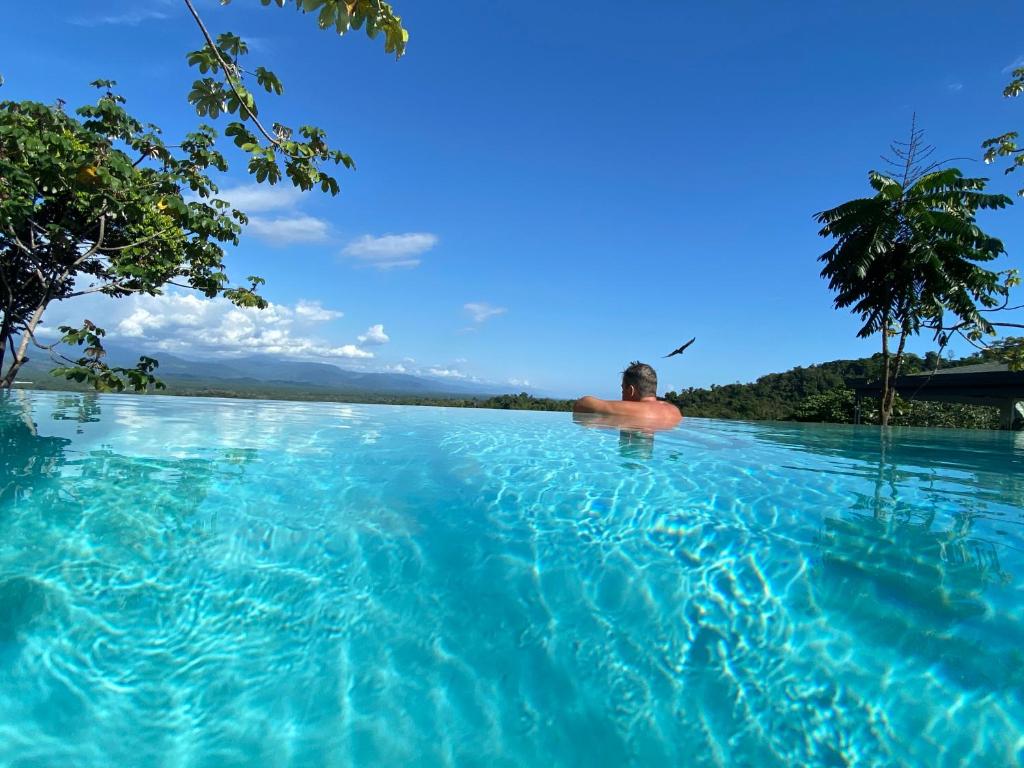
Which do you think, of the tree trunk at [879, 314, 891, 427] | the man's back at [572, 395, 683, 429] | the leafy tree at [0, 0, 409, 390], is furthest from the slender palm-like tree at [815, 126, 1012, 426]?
the leafy tree at [0, 0, 409, 390]

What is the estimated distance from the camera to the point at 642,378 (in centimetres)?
1002

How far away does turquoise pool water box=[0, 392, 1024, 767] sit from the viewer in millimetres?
1937

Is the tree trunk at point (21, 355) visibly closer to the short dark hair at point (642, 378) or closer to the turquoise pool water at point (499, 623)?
the turquoise pool water at point (499, 623)

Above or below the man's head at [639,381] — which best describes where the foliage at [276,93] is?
above

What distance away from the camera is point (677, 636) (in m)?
2.45

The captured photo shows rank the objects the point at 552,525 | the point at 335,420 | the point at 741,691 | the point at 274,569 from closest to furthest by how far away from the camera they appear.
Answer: the point at 741,691 → the point at 274,569 → the point at 552,525 → the point at 335,420

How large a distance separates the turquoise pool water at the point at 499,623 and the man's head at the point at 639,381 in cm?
548

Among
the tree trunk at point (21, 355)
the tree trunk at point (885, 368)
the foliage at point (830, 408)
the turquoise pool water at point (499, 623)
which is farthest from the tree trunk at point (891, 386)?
the tree trunk at point (21, 355)

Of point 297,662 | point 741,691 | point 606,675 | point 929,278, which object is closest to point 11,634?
point 297,662

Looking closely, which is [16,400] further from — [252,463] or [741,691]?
[741,691]

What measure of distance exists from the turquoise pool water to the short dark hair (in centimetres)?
547

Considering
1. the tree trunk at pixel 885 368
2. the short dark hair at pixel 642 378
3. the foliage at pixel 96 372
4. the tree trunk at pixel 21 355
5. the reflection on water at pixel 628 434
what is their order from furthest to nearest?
the tree trunk at pixel 885 368 < the short dark hair at pixel 642 378 < the tree trunk at pixel 21 355 < the reflection on water at pixel 628 434 < the foliage at pixel 96 372

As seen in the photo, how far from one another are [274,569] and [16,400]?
11.2m

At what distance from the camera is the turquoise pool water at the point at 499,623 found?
1.94 meters
